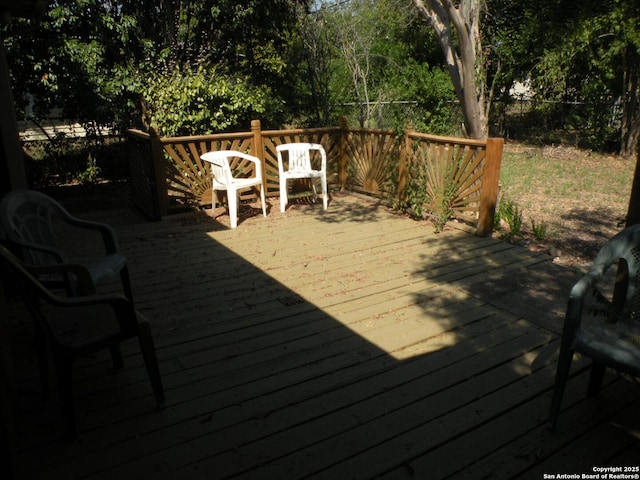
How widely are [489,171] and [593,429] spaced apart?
3009 mm

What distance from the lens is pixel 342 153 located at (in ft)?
22.8

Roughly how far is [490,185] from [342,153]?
273 cm

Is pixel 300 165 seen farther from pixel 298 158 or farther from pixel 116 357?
pixel 116 357

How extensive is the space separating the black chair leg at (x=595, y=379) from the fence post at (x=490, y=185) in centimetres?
266

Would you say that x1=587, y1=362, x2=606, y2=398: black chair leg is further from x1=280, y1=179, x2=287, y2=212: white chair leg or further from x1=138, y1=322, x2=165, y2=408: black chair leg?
x1=280, y1=179, x2=287, y2=212: white chair leg

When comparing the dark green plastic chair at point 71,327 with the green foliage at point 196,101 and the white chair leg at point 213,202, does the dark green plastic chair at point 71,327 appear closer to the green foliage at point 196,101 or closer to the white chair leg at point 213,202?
the white chair leg at point 213,202

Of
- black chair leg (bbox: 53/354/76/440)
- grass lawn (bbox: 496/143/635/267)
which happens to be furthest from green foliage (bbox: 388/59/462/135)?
black chair leg (bbox: 53/354/76/440)

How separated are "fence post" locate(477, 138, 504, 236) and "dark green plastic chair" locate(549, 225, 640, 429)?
2.55 m

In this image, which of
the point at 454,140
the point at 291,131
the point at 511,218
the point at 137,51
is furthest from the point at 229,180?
the point at 137,51

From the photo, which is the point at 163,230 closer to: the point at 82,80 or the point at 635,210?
the point at 82,80

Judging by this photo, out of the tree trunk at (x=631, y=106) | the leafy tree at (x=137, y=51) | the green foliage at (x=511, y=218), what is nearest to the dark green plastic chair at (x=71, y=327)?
the green foliage at (x=511, y=218)

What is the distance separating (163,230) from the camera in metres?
5.46

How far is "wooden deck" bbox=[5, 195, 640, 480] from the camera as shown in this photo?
1.92 meters

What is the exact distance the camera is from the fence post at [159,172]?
18.2ft
